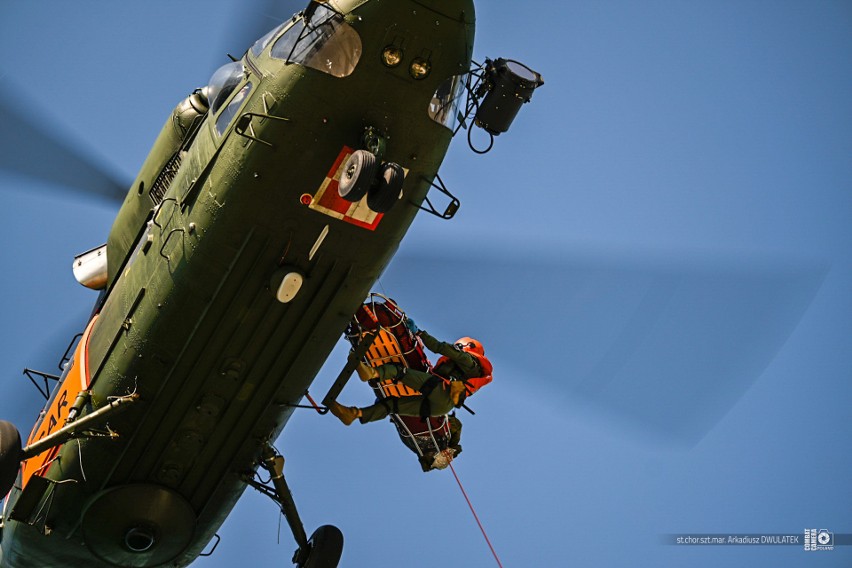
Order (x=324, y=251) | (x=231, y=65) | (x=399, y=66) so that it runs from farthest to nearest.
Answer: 1. (x=231, y=65)
2. (x=324, y=251)
3. (x=399, y=66)

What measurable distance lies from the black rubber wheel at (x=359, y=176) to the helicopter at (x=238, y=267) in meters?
0.02

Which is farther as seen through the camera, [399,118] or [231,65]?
[231,65]

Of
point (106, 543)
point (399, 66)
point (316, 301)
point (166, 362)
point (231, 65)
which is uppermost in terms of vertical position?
point (399, 66)

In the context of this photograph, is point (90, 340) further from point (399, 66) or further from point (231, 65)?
point (399, 66)

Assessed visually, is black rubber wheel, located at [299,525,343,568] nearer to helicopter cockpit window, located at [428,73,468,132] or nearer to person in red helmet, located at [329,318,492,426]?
person in red helmet, located at [329,318,492,426]

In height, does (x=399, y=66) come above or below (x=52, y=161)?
above

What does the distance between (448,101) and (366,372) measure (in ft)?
10.2

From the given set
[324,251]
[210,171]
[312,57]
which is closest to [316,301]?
[324,251]

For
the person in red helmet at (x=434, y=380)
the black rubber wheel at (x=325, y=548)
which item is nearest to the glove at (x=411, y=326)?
the person in red helmet at (x=434, y=380)

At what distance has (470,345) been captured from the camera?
13.2 meters

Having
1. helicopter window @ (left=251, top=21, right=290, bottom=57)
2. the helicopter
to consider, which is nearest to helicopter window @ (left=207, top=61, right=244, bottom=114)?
the helicopter

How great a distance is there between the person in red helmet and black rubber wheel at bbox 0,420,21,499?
3.06m

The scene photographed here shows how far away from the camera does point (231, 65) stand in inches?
442

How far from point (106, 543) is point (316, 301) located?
3406 mm
